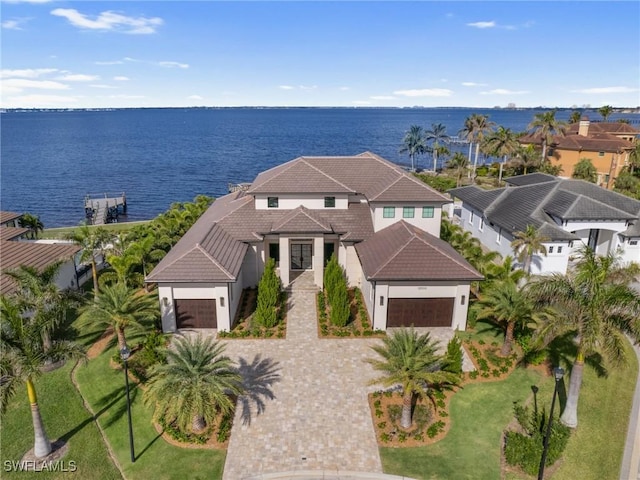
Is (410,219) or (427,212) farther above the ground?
(427,212)

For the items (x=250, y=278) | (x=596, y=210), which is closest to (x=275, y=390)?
(x=250, y=278)

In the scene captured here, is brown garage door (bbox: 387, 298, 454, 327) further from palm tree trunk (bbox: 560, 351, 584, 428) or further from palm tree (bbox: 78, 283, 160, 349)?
palm tree (bbox: 78, 283, 160, 349)

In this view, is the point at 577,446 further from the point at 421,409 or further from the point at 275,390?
the point at 275,390

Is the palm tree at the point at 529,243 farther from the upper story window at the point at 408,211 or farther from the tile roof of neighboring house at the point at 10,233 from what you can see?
the tile roof of neighboring house at the point at 10,233

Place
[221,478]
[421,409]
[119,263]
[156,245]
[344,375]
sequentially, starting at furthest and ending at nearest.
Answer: [156,245] < [119,263] < [344,375] < [421,409] < [221,478]

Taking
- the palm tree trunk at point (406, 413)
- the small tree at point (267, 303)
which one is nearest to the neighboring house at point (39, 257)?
the small tree at point (267, 303)

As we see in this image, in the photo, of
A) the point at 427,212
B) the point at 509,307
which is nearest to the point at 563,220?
the point at 427,212

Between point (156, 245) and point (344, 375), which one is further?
point (156, 245)

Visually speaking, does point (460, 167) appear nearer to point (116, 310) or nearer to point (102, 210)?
point (102, 210)
